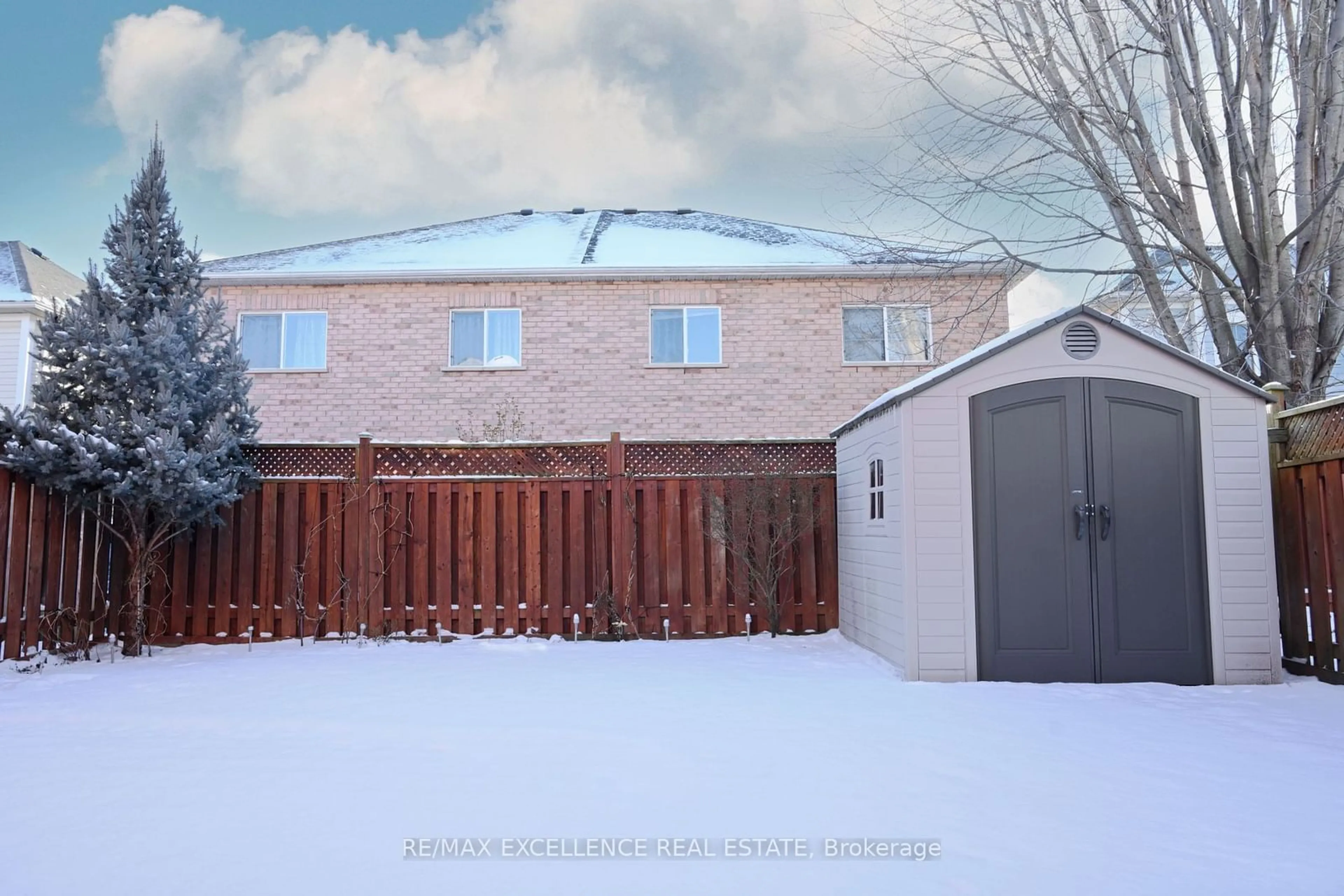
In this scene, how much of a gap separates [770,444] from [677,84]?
10.0 metres

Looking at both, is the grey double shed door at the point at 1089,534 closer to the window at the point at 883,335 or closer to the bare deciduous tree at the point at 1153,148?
the bare deciduous tree at the point at 1153,148

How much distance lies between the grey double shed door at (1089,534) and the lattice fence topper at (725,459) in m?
2.57

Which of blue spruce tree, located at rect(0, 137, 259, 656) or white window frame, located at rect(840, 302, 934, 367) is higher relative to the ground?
white window frame, located at rect(840, 302, 934, 367)

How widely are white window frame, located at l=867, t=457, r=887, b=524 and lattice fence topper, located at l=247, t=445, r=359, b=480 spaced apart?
4.86m

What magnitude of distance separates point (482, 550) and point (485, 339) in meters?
4.74

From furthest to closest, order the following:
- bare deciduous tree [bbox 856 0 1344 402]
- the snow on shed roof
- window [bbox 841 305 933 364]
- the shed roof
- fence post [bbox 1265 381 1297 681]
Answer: window [bbox 841 305 933 364], the snow on shed roof, bare deciduous tree [bbox 856 0 1344 402], fence post [bbox 1265 381 1297 681], the shed roof

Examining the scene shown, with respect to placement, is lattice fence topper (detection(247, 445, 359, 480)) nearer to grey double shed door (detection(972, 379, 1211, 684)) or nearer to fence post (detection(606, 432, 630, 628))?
fence post (detection(606, 432, 630, 628))

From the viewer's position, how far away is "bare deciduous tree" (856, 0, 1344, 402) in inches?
292

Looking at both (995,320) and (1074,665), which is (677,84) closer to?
(995,320)

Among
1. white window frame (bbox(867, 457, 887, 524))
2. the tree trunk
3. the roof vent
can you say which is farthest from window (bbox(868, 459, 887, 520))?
the tree trunk

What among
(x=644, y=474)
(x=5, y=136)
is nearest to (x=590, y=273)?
(x=644, y=474)

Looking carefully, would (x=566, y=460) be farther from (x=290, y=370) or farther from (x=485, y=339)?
(x=290, y=370)

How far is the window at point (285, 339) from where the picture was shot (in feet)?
40.5

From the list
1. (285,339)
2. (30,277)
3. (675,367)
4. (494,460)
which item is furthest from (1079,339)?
(30,277)
